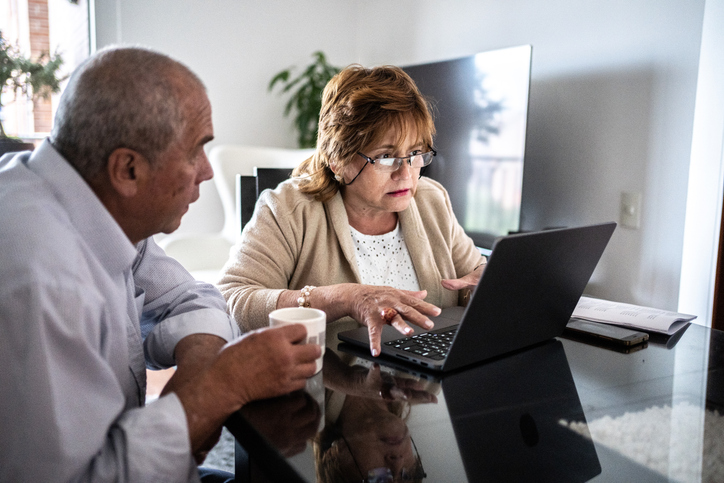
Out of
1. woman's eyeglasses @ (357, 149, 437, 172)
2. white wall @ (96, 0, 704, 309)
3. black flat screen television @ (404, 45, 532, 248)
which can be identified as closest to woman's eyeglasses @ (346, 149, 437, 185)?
woman's eyeglasses @ (357, 149, 437, 172)

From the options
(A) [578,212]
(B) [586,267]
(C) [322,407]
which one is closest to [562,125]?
(A) [578,212]

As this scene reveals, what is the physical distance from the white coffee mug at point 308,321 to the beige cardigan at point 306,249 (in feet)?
1.14

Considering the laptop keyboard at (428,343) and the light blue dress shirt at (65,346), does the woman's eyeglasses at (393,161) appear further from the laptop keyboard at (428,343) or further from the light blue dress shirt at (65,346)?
the light blue dress shirt at (65,346)

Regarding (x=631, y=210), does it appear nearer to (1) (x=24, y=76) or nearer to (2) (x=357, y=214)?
(2) (x=357, y=214)

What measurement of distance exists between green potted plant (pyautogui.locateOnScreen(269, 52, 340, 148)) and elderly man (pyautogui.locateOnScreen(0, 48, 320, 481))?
280cm

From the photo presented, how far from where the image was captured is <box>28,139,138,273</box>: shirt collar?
0.71 meters

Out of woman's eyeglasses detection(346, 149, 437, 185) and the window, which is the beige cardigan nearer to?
woman's eyeglasses detection(346, 149, 437, 185)

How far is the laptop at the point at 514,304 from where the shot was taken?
30.8 inches

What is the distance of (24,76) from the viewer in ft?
10.1

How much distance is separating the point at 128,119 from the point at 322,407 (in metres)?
0.43

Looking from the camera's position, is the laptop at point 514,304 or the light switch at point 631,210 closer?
Answer: the laptop at point 514,304

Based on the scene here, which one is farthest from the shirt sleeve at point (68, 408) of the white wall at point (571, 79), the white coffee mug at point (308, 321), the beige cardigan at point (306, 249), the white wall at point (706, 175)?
the white wall at point (571, 79)

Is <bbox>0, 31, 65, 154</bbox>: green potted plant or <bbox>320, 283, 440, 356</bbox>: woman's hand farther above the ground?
<bbox>0, 31, 65, 154</bbox>: green potted plant

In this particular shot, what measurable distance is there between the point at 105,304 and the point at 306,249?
73cm
